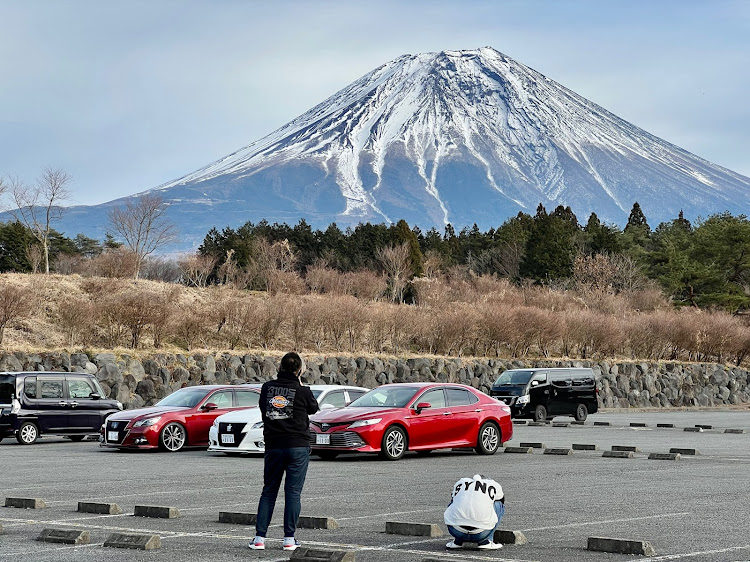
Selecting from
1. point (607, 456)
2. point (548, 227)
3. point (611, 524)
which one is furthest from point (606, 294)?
point (611, 524)

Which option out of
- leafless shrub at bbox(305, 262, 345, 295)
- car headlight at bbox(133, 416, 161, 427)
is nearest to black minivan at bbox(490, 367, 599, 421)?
car headlight at bbox(133, 416, 161, 427)

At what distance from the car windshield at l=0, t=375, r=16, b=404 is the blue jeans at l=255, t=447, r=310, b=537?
16145mm

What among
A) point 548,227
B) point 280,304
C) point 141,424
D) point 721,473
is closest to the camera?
point 721,473

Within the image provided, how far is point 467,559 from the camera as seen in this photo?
862 centimetres

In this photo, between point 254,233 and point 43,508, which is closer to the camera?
point 43,508

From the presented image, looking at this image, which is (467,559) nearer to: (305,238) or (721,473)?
(721,473)

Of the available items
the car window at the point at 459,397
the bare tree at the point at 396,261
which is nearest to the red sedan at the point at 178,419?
the car window at the point at 459,397

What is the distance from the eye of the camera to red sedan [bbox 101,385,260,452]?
21.3 metres

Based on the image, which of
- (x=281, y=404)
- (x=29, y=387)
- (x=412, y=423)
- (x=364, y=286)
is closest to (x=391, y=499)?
(x=281, y=404)

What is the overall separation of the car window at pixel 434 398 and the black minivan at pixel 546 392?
531 inches

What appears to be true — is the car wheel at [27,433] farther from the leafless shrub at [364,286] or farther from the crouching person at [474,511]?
the leafless shrub at [364,286]

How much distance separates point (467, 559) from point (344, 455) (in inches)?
478

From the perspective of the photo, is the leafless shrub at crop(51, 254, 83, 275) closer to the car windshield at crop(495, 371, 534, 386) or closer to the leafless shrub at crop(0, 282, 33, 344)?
the leafless shrub at crop(0, 282, 33, 344)

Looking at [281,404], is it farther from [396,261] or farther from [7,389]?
[396,261]
